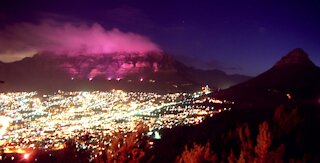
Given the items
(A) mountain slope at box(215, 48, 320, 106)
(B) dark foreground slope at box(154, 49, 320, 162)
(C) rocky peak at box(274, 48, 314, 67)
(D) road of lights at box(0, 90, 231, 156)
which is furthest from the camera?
(C) rocky peak at box(274, 48, 314, 67)

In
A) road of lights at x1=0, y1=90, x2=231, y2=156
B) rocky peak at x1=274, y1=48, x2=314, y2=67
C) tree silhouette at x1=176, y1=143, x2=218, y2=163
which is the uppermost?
rocky peak at x1=274, y1=48, x2=314, y2=67

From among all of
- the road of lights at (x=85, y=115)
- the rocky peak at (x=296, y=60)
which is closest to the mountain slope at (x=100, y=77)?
the road of lights at (x=85, y=115)

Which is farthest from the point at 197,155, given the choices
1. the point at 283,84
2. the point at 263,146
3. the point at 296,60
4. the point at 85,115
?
the point at 296,60

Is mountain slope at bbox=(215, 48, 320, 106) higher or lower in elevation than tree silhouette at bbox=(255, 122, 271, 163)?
higher

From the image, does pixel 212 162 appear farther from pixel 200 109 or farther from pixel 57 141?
pixel 200 109

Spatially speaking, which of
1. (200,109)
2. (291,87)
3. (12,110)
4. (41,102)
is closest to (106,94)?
(41,102)

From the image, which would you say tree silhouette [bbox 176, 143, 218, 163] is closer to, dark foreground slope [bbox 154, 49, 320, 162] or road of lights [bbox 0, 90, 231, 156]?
dark foreground slope [bbox 154, 49, 320, 162]

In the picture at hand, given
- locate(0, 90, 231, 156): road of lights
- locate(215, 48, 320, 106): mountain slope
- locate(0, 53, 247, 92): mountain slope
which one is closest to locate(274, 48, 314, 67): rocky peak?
locate(215, 48, 320, 106): mountain slope
